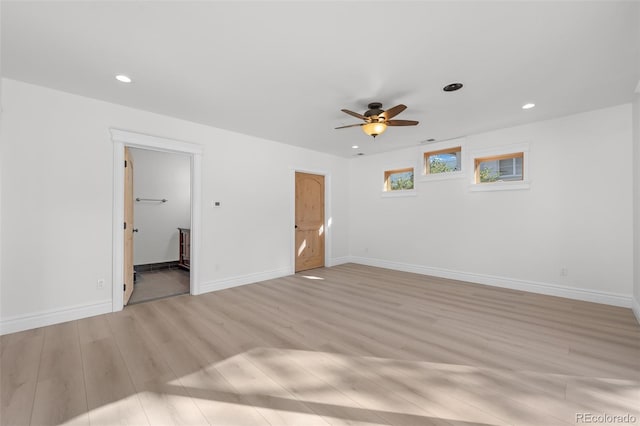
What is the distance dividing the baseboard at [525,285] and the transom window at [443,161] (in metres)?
2.00

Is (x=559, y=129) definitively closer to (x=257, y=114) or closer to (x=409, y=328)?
(x=409, y=328)

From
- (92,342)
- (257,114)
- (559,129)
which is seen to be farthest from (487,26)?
(92,342)

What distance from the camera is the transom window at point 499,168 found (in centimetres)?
449

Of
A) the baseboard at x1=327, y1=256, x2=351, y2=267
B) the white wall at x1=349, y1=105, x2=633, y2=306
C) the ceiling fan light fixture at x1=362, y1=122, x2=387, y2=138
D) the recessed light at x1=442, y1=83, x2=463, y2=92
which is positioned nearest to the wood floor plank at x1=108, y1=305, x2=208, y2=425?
the ceiling fan light fixture at x1=362, y1=122, x2=387, y2=138

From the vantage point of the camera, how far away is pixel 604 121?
12.0 ft

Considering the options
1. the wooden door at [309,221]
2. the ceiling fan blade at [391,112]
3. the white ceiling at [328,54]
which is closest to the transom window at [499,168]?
the white ceiling at [328,54]

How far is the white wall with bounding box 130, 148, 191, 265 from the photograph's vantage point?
19.5 ft

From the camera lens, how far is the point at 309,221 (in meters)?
6.07

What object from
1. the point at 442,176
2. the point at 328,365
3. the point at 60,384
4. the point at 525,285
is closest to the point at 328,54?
the point at 328,365

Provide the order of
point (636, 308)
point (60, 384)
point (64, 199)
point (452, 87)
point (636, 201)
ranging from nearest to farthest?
point (60, 384), point (452, 87), point (64, 199), point (636, 308), point (636, 201)

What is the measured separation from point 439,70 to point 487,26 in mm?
611

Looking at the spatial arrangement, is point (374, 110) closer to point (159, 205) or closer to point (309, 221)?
point (309, 221)

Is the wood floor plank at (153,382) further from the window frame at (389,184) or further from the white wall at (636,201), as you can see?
the window frame at (389,184)

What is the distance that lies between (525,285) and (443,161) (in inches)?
102
